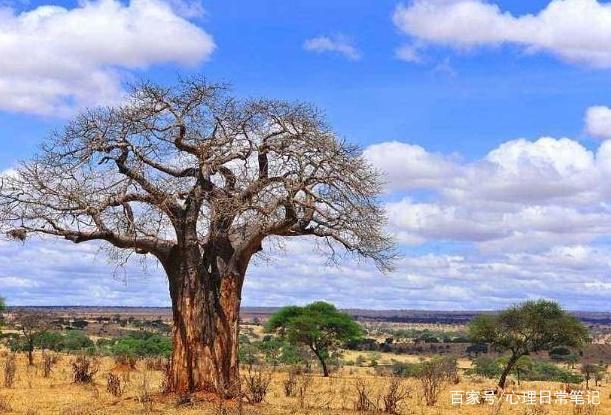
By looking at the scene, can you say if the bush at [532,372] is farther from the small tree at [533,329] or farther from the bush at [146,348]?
the bush at [146,348]

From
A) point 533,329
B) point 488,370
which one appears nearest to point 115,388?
point 533,329

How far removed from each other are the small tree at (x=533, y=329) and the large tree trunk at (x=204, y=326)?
14.8 m

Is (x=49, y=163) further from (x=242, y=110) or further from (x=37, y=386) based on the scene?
(x=37, y=386)

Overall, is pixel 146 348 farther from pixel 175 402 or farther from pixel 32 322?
pixel 175 402

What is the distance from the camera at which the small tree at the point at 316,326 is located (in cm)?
3444

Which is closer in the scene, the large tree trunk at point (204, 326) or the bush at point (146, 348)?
the large tree trunk at point (204, 326)

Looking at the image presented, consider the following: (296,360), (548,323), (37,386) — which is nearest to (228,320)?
(37,386)

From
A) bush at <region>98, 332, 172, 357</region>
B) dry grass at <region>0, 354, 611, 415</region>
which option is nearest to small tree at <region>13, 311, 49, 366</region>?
dry grass at <region>0, 354, 611, 415</region>

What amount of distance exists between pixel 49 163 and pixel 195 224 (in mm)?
2806

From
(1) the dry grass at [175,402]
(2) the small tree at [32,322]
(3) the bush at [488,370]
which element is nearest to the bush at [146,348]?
(2) the small tree at [32,322]

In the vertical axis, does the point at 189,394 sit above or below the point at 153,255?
below

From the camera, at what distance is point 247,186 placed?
50.0 ft

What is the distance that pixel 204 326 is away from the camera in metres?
15.6

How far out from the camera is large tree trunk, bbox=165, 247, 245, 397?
15531mm
